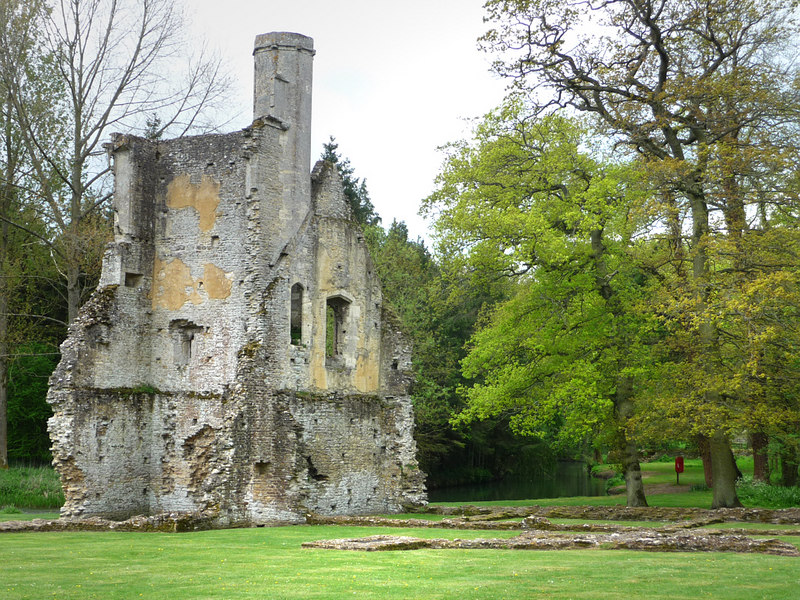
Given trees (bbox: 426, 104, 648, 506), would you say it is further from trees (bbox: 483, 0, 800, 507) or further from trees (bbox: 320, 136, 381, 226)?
trees (bbox: 320, 136, 381, 226)

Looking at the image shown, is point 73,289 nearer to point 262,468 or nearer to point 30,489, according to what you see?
point 30,489

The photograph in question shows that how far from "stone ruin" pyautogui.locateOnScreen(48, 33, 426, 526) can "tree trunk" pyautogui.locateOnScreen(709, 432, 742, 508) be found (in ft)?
26.3

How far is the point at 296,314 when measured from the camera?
24188 mm

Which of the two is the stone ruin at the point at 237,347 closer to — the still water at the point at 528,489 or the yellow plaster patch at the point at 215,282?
the yellow plaster patch at the point at 215,282

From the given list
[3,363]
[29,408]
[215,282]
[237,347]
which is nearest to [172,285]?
[215,282]

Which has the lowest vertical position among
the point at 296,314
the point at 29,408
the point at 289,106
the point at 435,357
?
the point at 29,408

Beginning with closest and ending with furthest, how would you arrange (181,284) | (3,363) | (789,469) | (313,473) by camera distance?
(313,473) < (181,284) < (789,469) < (3,363)

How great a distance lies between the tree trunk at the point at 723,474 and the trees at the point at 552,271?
2.36 m

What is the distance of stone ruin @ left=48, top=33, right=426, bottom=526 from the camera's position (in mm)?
21484

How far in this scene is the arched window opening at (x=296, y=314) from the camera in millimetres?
23219

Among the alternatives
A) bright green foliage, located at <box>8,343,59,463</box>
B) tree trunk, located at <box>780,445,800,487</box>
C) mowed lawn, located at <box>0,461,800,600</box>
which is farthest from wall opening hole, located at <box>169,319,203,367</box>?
tree trunk, located at <box>780,445,800,487</box>

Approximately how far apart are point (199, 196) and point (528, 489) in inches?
979

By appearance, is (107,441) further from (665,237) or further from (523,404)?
(665,237)

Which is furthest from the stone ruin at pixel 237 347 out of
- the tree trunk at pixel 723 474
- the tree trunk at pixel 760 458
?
the tree trunk at pixel 760 458
